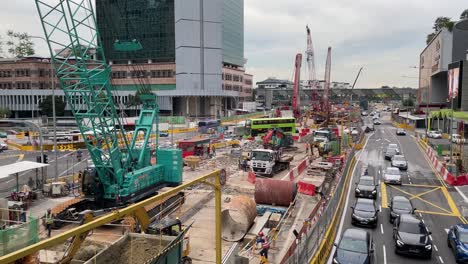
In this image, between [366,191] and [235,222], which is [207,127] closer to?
[366,191]

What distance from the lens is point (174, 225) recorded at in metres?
11.9

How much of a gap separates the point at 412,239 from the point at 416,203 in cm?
983

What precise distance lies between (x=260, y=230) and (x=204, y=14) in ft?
327

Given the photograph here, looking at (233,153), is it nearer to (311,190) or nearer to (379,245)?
(311,190)

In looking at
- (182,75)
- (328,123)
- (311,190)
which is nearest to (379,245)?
(311,190)

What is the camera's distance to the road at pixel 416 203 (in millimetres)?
17166

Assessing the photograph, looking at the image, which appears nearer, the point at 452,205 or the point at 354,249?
the point at 354,249

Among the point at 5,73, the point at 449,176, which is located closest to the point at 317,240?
the point at 449,176

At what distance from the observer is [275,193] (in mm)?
22125

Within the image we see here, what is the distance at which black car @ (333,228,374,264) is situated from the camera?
1429 centimetres

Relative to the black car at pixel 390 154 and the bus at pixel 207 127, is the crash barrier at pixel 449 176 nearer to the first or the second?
the black car at pixel 390 154

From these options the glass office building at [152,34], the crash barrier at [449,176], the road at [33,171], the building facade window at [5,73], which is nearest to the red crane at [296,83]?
the crash barrier at [449,176]

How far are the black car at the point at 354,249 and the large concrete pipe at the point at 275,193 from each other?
603 cm

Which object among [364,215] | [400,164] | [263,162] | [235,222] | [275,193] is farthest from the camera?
[400,164]
